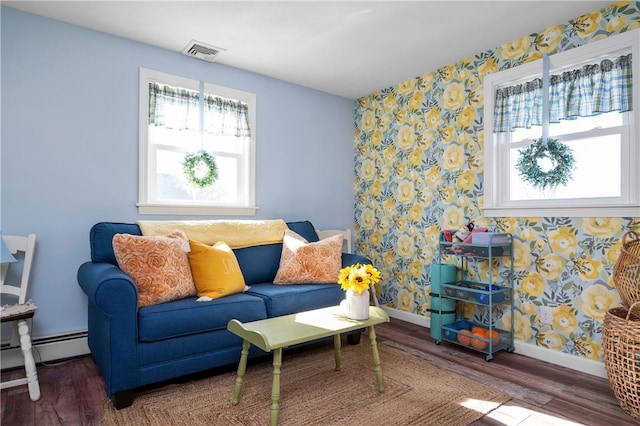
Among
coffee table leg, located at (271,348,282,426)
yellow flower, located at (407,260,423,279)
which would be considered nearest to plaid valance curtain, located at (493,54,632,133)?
yellow flower, located at (407,260,423,279)

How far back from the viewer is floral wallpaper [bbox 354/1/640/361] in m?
2.57

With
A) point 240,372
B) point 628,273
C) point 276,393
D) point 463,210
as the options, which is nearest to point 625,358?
point 628,273

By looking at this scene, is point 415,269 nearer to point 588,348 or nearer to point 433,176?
point 433,176

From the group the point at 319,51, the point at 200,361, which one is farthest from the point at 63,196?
the point at 319,51

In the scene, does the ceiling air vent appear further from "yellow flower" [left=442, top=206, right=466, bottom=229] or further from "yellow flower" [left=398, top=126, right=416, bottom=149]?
"yellow flower" [left=442, top=206, right=466, bottom=229]

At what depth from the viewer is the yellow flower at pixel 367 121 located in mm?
4266

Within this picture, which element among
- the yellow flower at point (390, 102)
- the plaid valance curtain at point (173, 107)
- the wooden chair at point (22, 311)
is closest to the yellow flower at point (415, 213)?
the yellow flower at point (390, 102)

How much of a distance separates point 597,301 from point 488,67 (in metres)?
1.96

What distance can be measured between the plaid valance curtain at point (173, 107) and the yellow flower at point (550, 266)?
299 cm

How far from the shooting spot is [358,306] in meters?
2.19

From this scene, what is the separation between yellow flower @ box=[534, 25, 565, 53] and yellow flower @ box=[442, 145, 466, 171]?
94cm

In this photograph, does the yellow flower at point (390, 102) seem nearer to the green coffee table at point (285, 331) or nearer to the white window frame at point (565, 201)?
the white window frame at point (565, 201)

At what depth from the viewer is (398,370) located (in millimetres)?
2555

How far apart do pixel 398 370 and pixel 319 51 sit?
2551 millimetres
